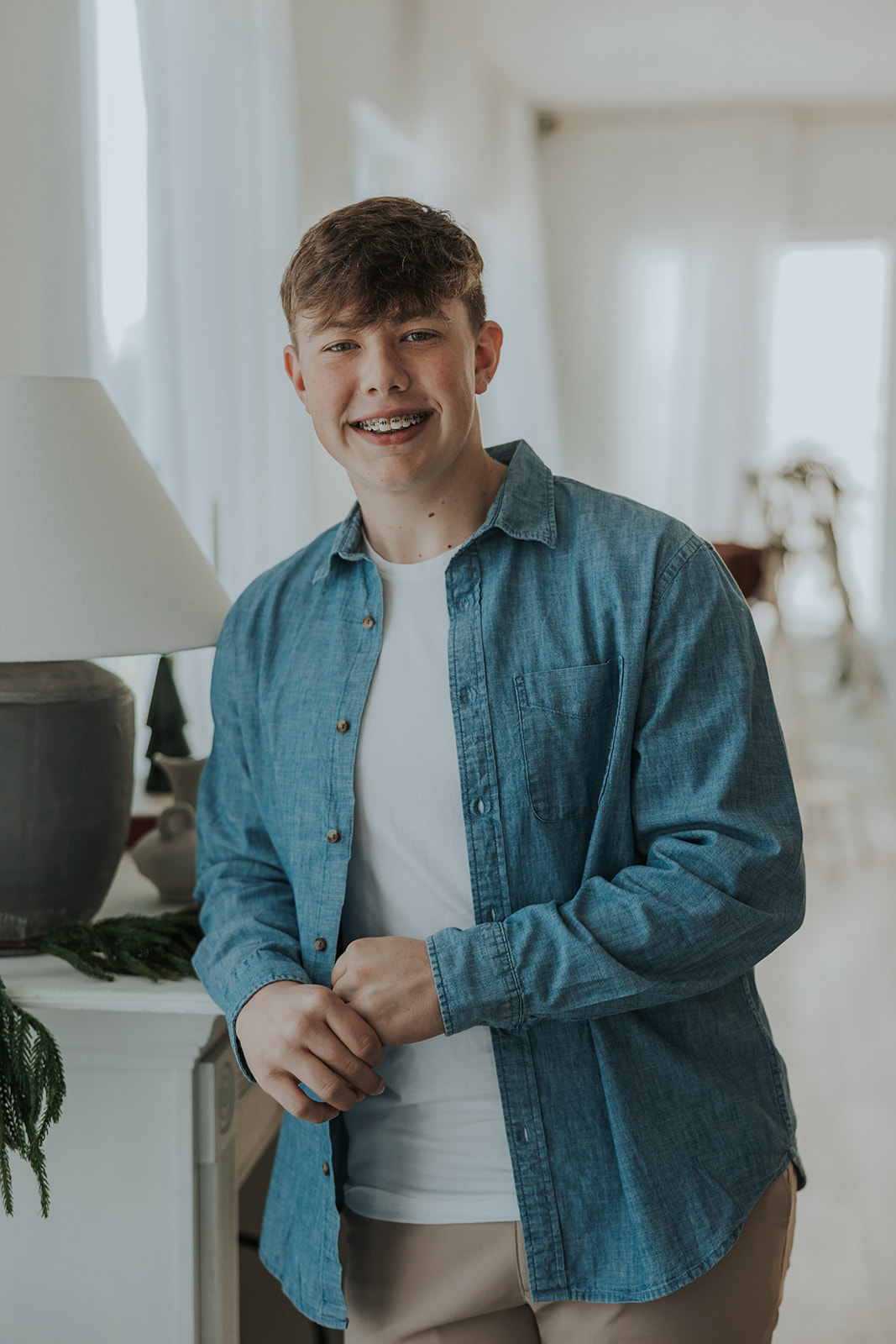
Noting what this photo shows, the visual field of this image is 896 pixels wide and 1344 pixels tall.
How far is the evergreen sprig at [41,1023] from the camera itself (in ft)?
3.36

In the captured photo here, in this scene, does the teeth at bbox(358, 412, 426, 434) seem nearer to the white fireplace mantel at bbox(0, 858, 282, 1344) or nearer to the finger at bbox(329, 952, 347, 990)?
the finger at bbox(329, 952, 347, 990)

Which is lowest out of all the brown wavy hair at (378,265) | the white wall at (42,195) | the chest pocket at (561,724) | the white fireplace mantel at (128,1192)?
the white fireplace mantel at (128,1192)

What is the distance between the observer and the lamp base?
1.11 metres

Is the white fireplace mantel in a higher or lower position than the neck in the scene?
lower

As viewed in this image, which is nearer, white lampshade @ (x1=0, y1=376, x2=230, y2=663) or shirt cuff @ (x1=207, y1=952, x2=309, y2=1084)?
shirt cuff @ (x1=207, y1=952, x2=309, y2=1084)

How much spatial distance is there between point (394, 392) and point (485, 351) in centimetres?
14

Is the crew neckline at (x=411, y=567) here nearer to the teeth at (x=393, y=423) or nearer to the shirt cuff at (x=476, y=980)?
the teeth at (x=393, y=423)

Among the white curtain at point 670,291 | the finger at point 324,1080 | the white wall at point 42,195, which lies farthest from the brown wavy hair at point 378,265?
the white curtain at point 670,291

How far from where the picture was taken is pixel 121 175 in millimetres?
1896

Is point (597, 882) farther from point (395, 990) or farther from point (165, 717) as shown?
point (165, 717)

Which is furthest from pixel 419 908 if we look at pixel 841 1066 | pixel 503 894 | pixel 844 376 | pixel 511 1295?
pixel 844 376

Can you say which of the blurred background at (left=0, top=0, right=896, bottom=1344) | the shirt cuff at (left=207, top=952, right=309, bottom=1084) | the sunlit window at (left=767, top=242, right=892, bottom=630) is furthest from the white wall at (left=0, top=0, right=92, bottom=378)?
the sunlit window at (left=767, top=242, right=892, bottom=630)

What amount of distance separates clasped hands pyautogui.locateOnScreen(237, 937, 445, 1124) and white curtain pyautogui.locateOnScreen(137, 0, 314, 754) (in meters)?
1.12

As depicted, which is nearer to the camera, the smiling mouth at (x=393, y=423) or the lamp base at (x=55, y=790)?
the smiling mouth at (x=393, y=423)
